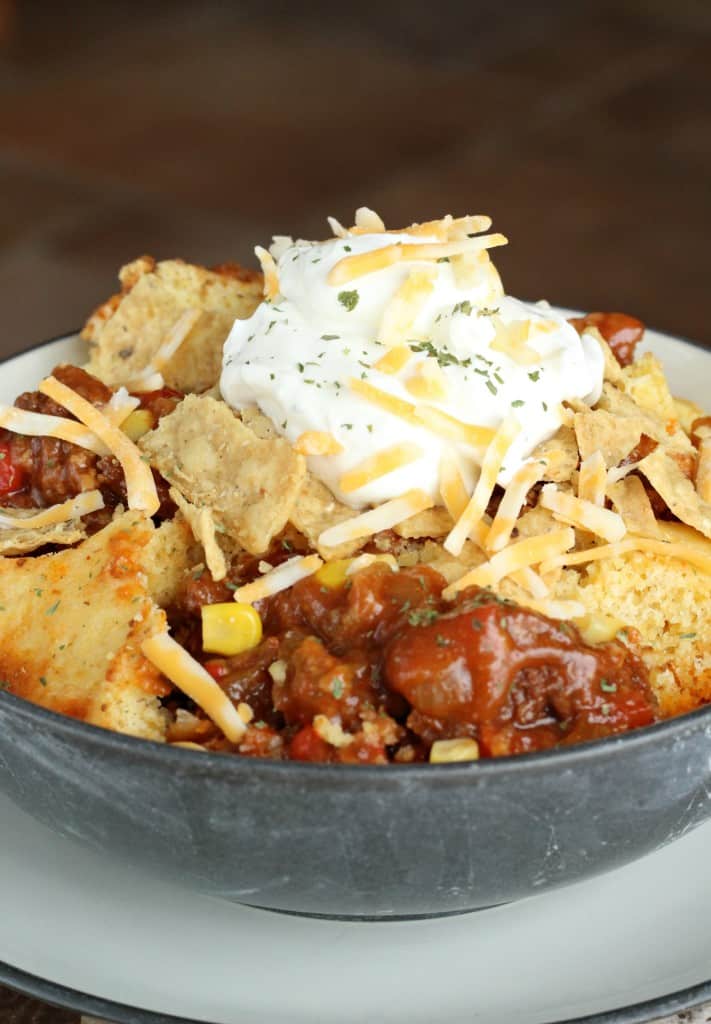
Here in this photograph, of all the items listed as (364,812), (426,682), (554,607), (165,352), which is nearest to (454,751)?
(426,682)

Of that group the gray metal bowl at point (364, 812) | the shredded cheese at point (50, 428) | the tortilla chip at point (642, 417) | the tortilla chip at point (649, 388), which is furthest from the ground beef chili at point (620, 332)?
the gray metal bowl at point (364, 812)

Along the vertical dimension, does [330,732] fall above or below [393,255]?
below

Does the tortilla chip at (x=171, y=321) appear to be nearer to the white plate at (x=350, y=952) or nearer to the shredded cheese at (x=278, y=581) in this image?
the shredded cheese at (x=278, y=581)

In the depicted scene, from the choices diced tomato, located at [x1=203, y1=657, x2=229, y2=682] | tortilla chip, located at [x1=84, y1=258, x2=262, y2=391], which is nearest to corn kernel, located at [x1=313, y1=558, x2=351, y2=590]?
diced tomato, located at [x1=203, y1=657, x2=229, y2=682]

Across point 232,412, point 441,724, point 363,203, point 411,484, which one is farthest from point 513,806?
point 363,203

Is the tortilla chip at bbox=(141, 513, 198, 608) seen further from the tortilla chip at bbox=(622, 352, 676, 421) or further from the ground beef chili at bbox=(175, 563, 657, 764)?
the tortilla chip at bbox=(622, 352, 676, 421)

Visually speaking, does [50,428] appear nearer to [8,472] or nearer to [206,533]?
[8,472]
